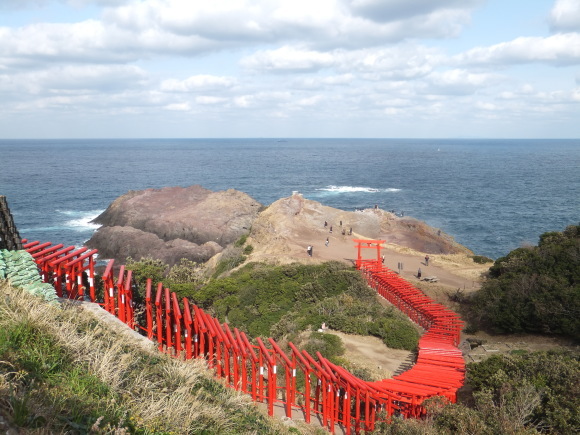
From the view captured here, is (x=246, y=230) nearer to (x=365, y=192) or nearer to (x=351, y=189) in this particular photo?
(x=365, y=192)

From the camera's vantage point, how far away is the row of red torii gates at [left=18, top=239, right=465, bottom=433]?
12.8 metres

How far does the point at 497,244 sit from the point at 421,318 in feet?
116

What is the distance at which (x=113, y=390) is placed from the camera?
6734 millimetres

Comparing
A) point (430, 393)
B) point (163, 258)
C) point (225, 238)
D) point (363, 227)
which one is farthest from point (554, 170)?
point (430, 393)

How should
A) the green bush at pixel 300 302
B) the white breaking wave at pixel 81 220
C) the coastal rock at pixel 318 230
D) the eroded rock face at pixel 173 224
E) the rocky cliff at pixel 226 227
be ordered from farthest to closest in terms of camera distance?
1. the white breaking wave at pixel 81 220
2. the eroded rock face at pixel 173 224
3. the rocky cliff at pixel 226 227
4. the coastal rock at pixel 318 230
5. the green bush at pixel 300 302

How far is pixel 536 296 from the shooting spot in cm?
2038

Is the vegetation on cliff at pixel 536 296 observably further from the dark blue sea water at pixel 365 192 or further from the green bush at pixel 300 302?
the dark blue sea water at pixel 365 192

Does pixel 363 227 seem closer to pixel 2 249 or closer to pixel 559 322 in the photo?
pixel 559 322

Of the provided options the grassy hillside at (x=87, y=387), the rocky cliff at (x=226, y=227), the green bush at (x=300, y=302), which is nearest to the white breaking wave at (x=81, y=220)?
the rocky cliff at (x=226, y=227)

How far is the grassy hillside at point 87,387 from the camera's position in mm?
5340

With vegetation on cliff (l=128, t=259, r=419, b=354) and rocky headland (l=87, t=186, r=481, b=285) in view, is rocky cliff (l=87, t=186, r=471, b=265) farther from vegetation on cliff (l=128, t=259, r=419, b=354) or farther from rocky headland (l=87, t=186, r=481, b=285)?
vegetation on cliff (l=128, t=259, r=419, b=354)

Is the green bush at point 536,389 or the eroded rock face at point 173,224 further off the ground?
the green bush at point 536,389

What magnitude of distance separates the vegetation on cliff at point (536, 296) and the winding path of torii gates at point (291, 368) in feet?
8.79

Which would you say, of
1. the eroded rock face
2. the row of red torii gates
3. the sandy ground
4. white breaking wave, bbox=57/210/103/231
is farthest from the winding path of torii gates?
white breaking wave, bbox=57/210/103/231
